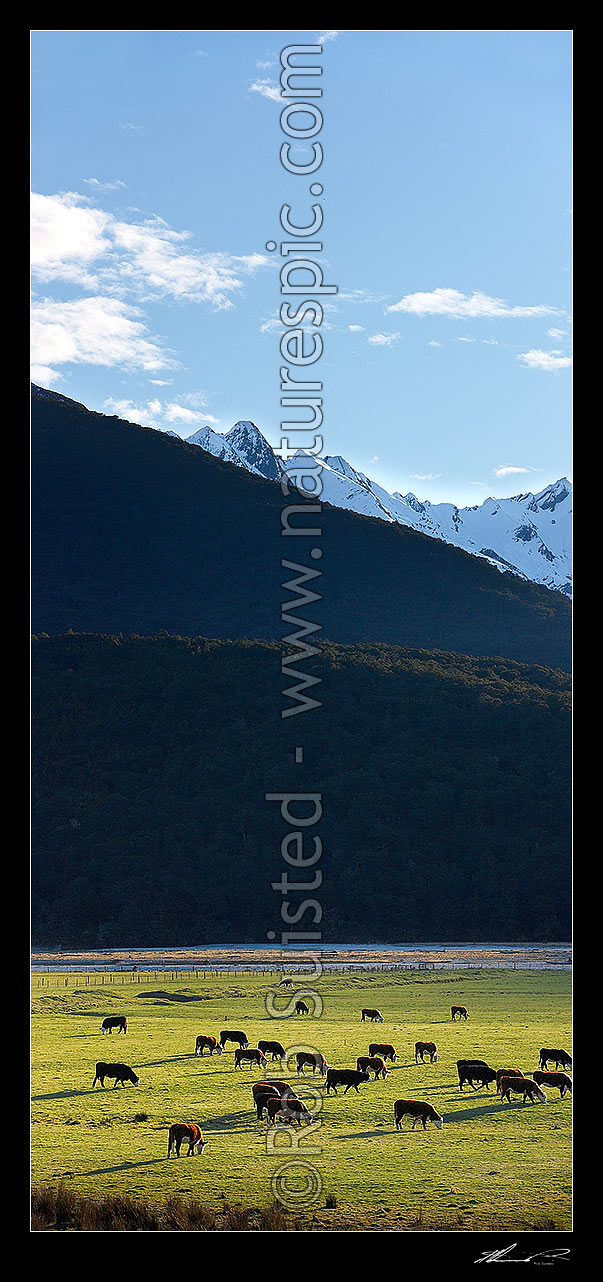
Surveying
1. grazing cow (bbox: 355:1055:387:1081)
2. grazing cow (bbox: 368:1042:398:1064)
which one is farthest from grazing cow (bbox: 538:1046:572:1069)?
grazing cow (bbox: 355:1055:387:1081)

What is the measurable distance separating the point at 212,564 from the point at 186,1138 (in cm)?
14078

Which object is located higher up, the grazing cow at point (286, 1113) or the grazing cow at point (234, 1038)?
the grazing cow at point (286, 1113)

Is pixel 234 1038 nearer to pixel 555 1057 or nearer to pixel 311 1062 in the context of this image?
pixel 311 1062

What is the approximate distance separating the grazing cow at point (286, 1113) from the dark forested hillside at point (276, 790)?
189ft

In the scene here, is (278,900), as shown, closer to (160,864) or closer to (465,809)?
(160,864)

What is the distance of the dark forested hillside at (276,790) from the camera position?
83.6m

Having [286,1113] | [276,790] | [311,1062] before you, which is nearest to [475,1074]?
[311,1062]

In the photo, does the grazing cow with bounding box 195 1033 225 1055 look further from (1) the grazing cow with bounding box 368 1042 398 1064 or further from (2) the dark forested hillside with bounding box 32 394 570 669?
(2) the dark forested hillside with bounding box 32 394 570 669

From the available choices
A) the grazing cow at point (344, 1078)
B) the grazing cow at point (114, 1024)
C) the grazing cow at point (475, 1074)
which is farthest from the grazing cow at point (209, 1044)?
the grazing cow at point (475, 1074)

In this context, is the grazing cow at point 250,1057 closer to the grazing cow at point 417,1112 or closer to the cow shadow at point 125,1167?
the grazing cow at point 417,1112

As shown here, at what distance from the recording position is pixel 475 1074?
2555cm

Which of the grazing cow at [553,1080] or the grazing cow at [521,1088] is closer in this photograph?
the grazing cow at [521,1088]
